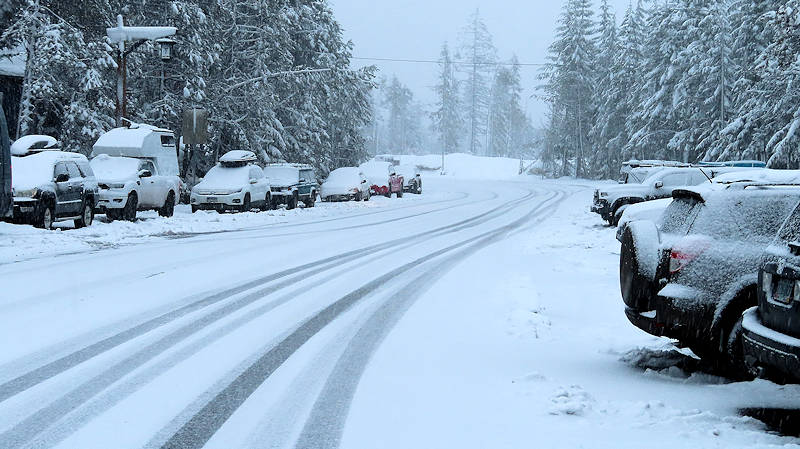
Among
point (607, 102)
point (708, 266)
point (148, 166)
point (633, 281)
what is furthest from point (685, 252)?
point (607, 102)

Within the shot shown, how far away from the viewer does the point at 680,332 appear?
6477mm

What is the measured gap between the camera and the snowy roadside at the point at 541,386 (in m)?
4.96

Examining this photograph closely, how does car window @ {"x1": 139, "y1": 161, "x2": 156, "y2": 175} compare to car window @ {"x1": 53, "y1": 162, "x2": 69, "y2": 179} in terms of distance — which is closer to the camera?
car window @ {"x1": 53, "y1": 162, "x2": 69, "y2": 179}

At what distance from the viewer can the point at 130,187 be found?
74.8 feet

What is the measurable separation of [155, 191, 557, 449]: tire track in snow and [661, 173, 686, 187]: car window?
14517 mm

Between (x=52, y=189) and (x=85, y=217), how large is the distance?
1.74m

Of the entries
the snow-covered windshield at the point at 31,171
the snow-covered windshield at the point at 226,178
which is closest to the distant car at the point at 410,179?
the snow-covered windshield at the point at 226,178

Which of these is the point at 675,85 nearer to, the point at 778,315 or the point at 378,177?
the point at 378,177

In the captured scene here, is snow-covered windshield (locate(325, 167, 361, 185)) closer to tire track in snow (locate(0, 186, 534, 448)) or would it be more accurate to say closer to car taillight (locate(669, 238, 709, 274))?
tire track in snow (locate(0, 186, 534, 448))

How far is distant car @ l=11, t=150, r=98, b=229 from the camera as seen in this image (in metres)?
18.2

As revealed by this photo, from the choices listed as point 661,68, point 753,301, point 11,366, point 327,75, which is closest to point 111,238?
point 11,366

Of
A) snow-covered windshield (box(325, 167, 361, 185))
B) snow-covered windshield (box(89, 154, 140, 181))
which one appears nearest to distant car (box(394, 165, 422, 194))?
snow-covered windshield (box(325, 167, 361, 185))

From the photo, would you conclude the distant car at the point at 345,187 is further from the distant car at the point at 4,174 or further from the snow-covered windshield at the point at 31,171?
the distant car at the point at 4,174

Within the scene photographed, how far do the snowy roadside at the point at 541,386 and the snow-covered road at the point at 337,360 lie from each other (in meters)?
0.02
